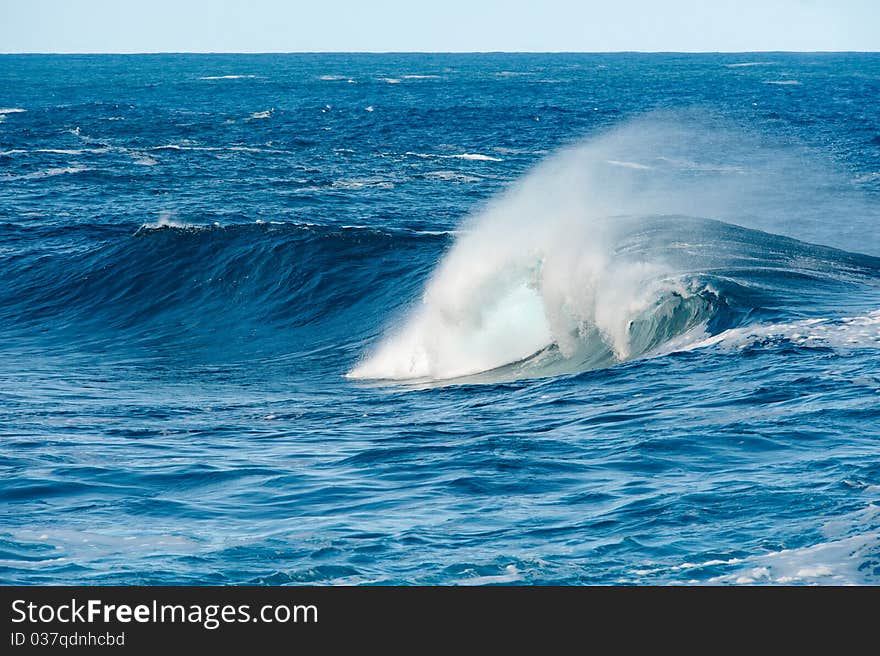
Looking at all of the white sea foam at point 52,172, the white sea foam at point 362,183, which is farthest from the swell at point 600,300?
the white sea foam at point 52,172

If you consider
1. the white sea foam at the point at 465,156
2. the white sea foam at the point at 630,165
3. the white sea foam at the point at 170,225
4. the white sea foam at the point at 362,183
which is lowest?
the white sea foam at the point at 170,225

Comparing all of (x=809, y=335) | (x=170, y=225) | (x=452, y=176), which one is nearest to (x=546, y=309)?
(x=809, y=335)

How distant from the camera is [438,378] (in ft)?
59.0

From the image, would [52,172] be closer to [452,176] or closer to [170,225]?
[452,176]

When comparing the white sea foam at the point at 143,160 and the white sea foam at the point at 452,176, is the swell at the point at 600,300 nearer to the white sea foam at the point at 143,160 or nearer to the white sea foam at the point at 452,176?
the white sea foam at the point at 452,176

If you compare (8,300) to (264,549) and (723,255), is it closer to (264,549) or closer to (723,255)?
(723,255)

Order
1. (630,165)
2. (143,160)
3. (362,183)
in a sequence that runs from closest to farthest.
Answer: (362,183), (630,165), (143,160)

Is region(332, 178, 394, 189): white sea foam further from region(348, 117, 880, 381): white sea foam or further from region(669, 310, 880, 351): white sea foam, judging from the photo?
region(669, 310, 880, 351): white sea foam

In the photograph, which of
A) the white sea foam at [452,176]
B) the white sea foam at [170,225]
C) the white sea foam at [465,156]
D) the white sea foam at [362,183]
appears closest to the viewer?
the white sea foam at [170,225]

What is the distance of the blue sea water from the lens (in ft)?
27.8

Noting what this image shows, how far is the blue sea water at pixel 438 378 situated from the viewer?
846 centimetres

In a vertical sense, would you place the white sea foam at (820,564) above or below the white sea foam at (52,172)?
below
